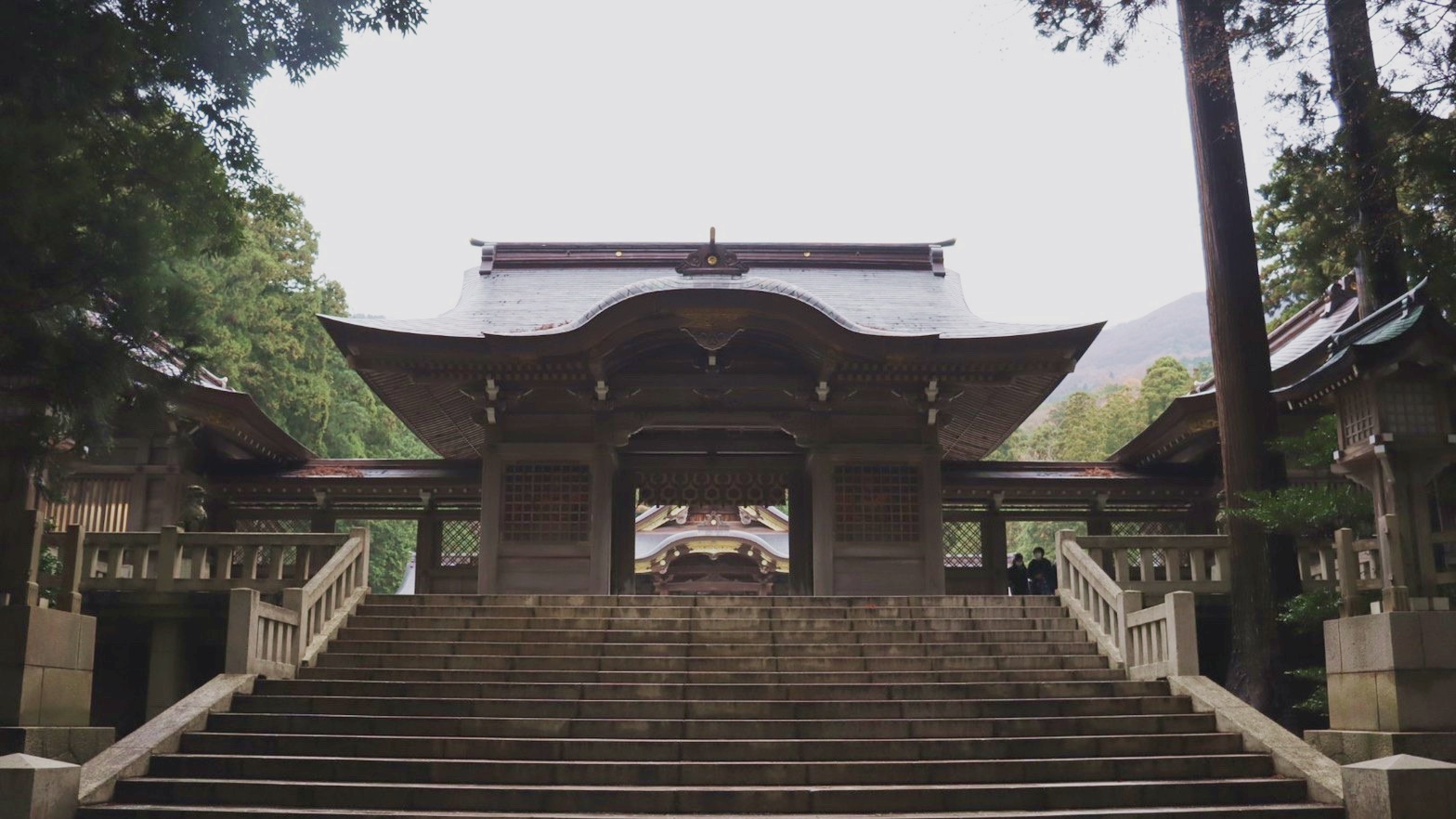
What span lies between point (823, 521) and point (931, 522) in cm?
134

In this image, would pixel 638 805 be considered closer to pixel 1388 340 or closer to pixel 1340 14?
pixel 1388 340

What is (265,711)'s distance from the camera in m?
9.26

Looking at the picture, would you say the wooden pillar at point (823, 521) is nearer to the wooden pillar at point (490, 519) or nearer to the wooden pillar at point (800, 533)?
the wooden pillar at point (800, 533)

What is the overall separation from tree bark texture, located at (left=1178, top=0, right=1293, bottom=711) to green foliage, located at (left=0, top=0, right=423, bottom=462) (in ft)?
22.5

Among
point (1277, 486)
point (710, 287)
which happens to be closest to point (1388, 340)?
point (1277, 486)

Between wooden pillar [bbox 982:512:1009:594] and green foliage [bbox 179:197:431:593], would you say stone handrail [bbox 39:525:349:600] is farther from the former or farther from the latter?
green foliage [bbox 179:197:431:593]

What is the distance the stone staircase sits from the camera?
776 centimetres

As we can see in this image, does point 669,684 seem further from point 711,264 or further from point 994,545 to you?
point 994,545

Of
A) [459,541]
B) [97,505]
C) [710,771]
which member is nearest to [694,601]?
[710,771]

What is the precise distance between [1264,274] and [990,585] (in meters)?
8.08

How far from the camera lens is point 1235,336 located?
36.4 feet

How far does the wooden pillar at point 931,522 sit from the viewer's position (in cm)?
1523

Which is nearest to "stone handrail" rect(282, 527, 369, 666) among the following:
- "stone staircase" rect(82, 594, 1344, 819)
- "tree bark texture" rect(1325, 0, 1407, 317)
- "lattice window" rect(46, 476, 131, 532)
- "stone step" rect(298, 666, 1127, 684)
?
"stone staircase" rect(82, 594, 1344, 819)

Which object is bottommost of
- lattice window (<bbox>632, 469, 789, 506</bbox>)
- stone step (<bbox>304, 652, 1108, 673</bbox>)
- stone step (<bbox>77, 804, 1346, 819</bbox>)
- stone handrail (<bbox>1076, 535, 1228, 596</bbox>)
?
stone step (<bbox>77, 804, 1346, 819</bbox>)
